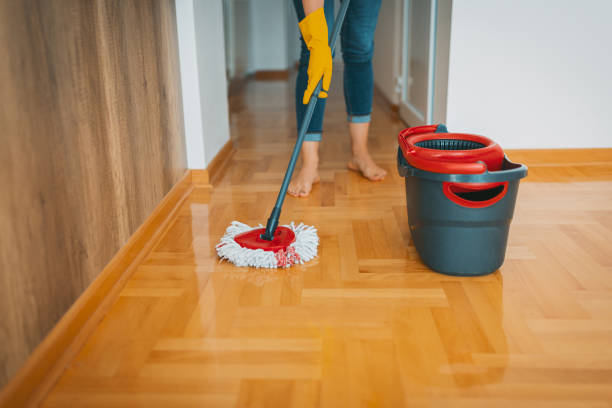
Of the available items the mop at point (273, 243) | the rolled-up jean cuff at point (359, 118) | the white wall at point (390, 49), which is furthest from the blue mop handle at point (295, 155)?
the white wall at point (390, 49)

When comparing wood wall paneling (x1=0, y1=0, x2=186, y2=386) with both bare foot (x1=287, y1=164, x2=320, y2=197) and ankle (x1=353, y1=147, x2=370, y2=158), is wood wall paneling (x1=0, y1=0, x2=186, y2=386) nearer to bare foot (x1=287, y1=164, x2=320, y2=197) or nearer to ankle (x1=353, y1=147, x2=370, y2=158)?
bare foot (x1=287, y1=164, x2=320, y2=197)

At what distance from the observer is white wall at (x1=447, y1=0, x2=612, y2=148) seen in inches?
71.0

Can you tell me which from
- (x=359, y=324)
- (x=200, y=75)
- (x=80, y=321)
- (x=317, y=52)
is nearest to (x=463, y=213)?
(x=359, y=324)

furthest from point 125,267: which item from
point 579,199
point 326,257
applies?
point 579,199

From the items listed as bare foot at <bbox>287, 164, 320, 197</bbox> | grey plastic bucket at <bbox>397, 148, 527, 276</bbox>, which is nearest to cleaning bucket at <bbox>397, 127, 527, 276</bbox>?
grey plastic bucket at <bbox>397, 148, 527, 276</bbox>

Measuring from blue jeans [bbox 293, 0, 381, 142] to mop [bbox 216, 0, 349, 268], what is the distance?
350mm

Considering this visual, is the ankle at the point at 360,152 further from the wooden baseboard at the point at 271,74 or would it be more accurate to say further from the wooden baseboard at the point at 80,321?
the wooden baseboard at the point at 271,74

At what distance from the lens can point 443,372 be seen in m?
0.83

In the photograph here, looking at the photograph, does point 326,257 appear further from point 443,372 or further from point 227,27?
point 227,27

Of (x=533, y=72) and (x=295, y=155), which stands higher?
(x=533, y=72)

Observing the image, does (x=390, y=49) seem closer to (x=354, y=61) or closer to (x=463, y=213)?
(x=354, y=61)

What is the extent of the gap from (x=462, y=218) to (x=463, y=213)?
11 millimetres

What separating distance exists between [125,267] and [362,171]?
3.10 feet

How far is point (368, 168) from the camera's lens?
1.85 meters
